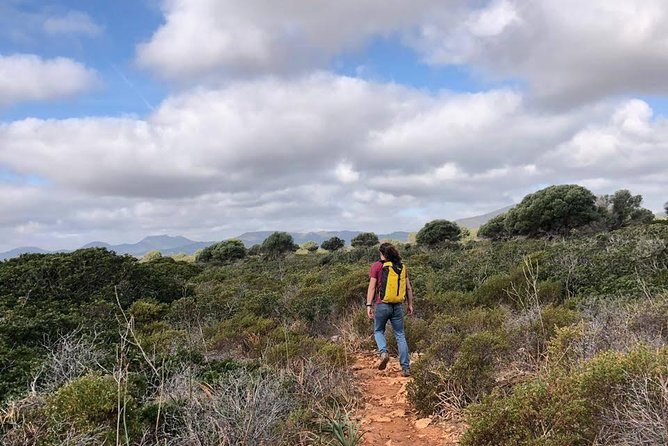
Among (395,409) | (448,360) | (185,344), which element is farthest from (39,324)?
(448,360)

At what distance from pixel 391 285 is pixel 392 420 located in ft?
6.56

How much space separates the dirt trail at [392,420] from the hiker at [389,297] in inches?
11.1

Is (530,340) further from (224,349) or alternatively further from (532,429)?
(224,349)

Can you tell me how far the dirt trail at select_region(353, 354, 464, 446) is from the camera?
455 cm

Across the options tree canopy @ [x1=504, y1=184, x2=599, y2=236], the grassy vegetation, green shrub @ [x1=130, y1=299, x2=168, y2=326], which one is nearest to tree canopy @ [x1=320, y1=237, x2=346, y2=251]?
tree canopy @ [x1=504, y1=184, x2=599, y2=236]

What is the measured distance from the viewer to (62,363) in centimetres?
517

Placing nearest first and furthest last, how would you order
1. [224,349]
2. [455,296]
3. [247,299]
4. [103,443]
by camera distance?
[103,443] < [224,349] < [455,296] < [247,299]

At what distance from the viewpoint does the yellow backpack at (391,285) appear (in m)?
6.73

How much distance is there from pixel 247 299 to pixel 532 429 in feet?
28.0

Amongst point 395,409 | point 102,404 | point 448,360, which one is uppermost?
point 102,404

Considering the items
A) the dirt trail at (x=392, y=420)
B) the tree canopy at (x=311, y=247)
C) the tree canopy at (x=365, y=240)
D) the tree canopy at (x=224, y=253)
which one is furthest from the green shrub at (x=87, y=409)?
the tree canopy at (x=311, y=247)

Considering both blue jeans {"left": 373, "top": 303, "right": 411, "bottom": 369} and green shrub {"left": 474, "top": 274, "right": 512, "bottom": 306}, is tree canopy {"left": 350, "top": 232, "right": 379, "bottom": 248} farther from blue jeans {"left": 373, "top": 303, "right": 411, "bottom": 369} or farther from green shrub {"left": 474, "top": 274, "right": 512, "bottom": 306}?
blue jeans {"left": 373, "top": 303, "right": 411, "bottom": 369}

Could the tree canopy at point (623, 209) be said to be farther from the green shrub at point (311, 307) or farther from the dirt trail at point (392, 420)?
the dirt trail at point (392, 420)

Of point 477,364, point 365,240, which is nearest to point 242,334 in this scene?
point 477,364
